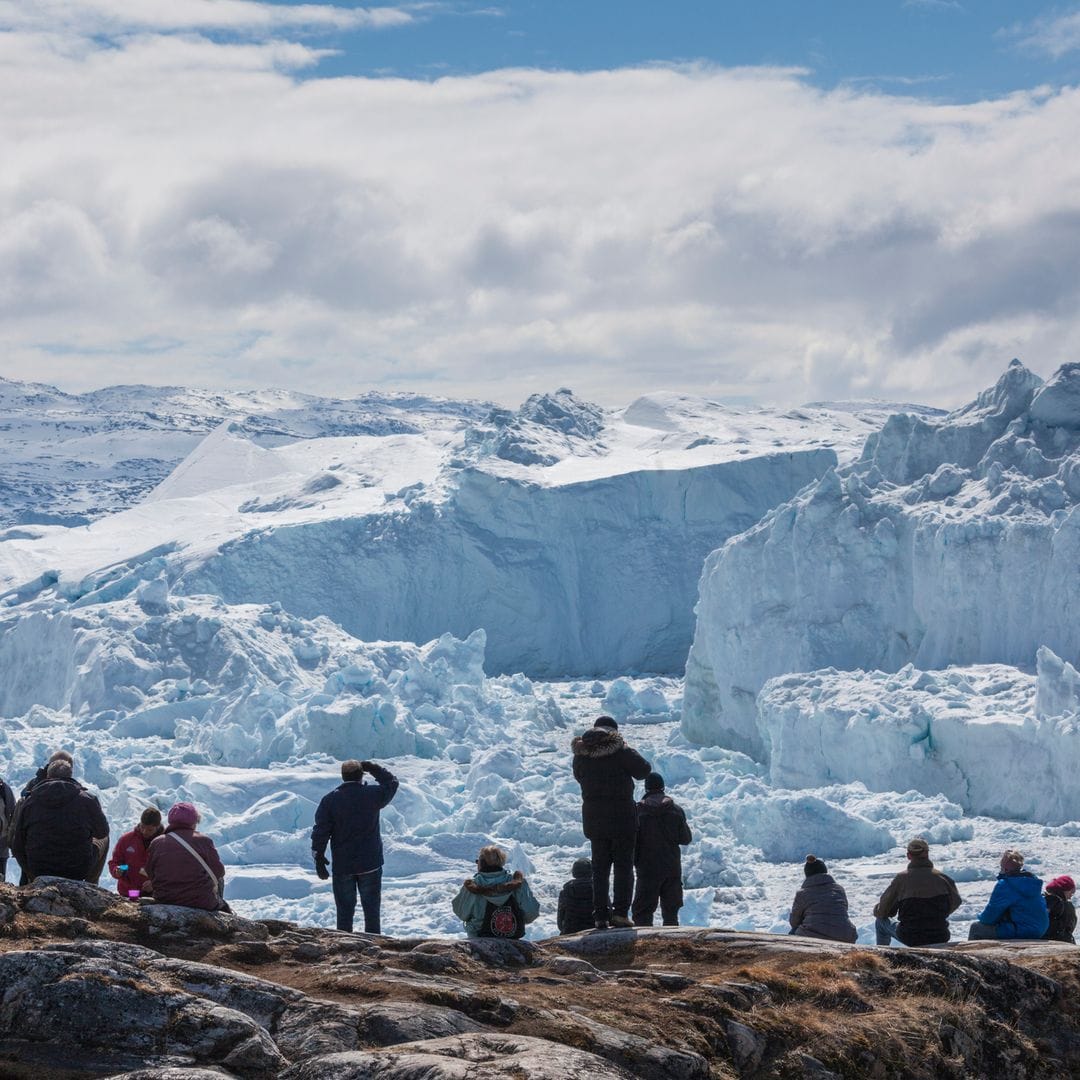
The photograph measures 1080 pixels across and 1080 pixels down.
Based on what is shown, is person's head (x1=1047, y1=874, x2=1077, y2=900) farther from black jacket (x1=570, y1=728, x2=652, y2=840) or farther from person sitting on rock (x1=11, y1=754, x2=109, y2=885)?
person sitting on rock (x1=11, y1=754, x2=109, y2=885)

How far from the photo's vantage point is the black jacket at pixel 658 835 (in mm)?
7215

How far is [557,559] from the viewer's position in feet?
119

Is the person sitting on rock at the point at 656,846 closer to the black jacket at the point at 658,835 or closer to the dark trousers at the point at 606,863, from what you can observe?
the black jacket at the point at 658,835

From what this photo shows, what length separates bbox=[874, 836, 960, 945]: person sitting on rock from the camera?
22.8 ft

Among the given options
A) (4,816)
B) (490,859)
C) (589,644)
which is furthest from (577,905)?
(589,644)

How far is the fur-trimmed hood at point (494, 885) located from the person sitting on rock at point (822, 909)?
1.52 m

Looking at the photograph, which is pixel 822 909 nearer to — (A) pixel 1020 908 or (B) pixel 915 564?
(A) pixel 1020 908

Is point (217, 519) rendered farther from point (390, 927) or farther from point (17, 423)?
point (17, 423)

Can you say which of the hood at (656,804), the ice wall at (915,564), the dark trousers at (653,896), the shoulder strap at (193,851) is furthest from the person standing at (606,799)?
the ice wall at (915,564)

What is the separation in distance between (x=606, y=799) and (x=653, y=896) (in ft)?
2.78

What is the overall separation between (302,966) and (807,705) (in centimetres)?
1772

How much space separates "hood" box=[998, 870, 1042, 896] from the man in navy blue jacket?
9.98 ft

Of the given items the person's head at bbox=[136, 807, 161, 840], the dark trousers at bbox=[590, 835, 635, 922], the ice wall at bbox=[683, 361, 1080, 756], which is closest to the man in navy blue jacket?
the person's head at bbox=[136, 807, 161, 840]

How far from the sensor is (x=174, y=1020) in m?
4.64
